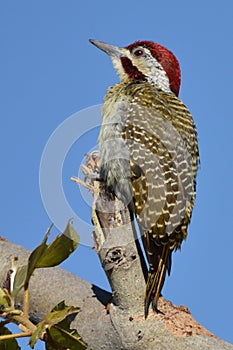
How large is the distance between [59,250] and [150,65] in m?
5.44

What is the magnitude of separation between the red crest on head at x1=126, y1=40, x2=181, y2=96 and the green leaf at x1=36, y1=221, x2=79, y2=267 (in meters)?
5.33

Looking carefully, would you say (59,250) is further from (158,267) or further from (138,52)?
(138,52)

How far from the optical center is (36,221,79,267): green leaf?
2578mm

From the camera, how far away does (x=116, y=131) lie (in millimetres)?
6289

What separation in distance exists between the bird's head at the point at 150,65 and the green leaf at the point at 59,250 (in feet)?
17.0

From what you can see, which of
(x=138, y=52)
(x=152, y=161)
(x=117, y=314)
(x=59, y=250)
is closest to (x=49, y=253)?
(x=59, y=250)

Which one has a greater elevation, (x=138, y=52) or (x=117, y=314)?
(x=138, y=52)

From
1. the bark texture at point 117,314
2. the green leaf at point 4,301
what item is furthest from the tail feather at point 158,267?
the green leaf at point 4,301

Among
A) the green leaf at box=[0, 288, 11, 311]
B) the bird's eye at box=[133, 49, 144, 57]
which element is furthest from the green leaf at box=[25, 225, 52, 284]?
the bird's eye at box=[133, 49, 144, 57]

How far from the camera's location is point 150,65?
25.5 feet

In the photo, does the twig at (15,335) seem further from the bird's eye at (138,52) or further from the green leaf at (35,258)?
the bird's eye at (138,52)

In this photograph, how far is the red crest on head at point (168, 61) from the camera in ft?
25.4

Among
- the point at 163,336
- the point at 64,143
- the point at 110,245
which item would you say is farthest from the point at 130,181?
the point at 163,336

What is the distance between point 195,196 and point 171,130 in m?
0.72
